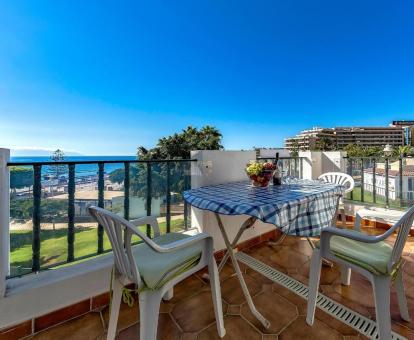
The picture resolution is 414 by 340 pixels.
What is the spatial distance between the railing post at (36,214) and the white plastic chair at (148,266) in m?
0.79

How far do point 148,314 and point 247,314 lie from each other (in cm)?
88

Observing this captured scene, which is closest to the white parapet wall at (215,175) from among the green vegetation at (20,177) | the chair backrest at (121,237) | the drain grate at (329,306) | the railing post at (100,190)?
the drain grate at (329,306)

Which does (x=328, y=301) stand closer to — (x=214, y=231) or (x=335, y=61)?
(x=214, y=231)

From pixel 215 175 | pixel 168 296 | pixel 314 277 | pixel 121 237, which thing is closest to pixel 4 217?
pixel 121 237

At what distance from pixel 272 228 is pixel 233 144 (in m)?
32.7

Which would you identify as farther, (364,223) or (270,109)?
(270,109)

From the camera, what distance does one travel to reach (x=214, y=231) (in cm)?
217

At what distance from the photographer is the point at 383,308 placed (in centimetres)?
99

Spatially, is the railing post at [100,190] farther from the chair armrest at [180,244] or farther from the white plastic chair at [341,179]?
the white plastic chair at [341,179]

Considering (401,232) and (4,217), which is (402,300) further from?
(4,217)

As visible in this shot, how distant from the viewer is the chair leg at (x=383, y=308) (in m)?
0.98

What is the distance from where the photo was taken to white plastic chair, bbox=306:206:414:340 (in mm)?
988

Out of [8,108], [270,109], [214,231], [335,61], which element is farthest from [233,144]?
[214,231]

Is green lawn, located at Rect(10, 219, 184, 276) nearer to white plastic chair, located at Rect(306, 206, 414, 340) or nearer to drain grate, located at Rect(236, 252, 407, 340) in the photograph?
white plastic chair, located at Rect(306, 206, 414, 340)
